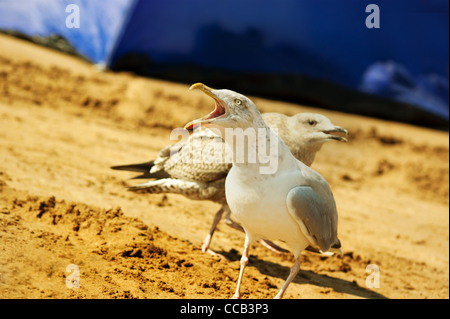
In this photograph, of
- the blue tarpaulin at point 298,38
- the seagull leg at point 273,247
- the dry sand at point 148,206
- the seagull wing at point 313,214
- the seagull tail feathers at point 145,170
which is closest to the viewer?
the seagull wing at point 313,214

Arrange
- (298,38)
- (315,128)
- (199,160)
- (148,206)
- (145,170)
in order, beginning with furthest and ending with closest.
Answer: (298,38)
(148,206)
(145,170)
(199,160)
(315,128)

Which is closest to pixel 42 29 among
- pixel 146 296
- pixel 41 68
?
pixel 41 68

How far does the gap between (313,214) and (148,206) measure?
2.29 metres

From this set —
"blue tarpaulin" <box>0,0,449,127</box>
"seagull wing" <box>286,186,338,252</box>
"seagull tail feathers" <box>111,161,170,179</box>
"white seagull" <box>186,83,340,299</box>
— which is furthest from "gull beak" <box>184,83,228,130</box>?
"blue tarpaulin" <box>0,0,449,127</box>

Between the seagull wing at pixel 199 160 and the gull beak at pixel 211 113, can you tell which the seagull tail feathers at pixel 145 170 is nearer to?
the seagull wing at pixel 199 160

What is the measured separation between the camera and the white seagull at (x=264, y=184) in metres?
2.67

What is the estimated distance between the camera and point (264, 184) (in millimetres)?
2748

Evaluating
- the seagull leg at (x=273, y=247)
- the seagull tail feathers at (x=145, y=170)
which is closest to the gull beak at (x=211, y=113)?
the seagull tail feathers at (x=145, y=170)

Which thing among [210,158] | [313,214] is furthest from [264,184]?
[210,158]

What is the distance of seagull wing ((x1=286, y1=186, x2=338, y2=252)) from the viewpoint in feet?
9.12

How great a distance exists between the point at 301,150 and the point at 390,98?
7192mm

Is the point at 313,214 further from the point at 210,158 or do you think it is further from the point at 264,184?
the point at 210,158

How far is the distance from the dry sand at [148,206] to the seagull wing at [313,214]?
27.3 inches

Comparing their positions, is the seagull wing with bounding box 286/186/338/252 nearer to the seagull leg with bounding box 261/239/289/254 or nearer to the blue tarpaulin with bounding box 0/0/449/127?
the seagull leg with bounding box 261/239/289/254
